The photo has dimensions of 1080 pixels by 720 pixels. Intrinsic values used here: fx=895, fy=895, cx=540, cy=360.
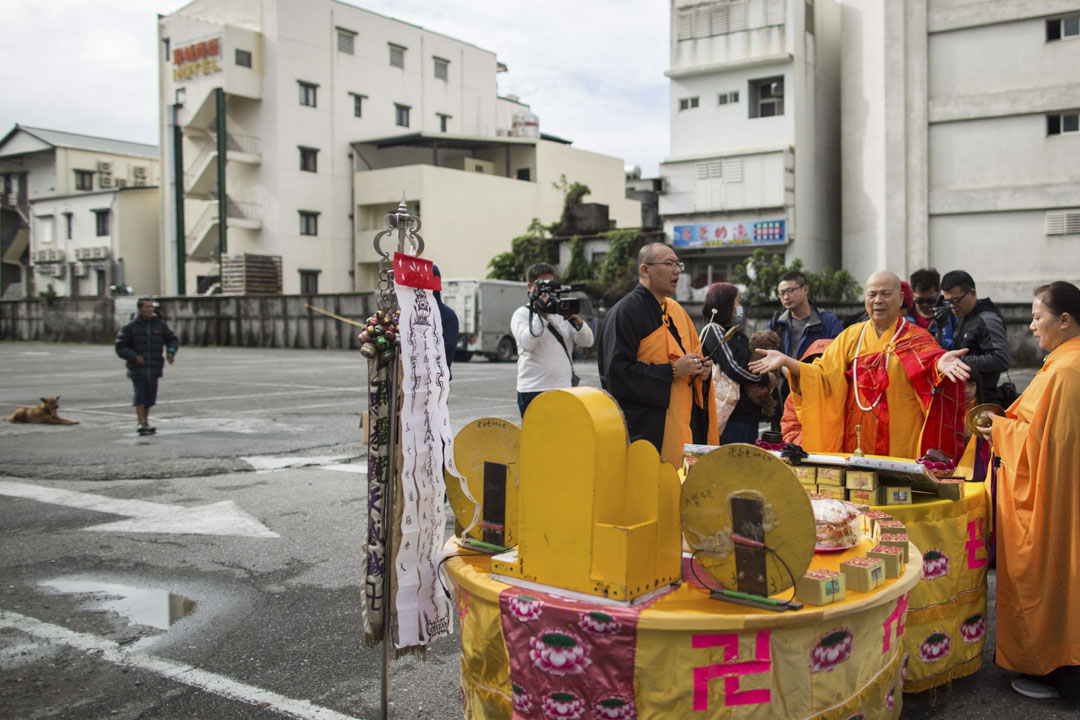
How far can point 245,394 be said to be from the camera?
16938mm

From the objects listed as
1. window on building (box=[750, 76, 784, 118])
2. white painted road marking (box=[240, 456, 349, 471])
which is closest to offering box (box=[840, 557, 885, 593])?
white painted road marking (box=[240, 456, 349, 471])

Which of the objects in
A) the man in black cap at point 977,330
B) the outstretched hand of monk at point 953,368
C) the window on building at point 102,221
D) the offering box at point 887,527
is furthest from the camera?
the window on building at point 102,221

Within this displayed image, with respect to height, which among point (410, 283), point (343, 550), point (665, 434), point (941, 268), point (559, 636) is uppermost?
point (941, 268)

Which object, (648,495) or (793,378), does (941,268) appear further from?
(648,495)

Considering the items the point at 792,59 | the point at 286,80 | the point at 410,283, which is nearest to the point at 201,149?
the point at 286,80

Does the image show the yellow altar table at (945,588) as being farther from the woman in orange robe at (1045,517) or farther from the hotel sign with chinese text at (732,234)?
the hotel sign with chinese text at (732,234)

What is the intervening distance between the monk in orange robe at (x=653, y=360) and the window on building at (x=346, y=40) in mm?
41723

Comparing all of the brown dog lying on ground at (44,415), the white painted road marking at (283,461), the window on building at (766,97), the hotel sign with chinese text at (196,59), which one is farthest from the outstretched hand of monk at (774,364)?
the hotel sign with chinese text at (196,59)

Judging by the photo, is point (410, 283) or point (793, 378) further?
point (793, 378)

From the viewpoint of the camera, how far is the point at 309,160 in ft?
136

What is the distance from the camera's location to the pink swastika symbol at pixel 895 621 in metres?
2.71

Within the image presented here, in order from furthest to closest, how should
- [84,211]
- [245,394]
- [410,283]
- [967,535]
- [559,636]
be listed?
[84,211] → [245,394] → [967,535] → [410,283] → [559,636]

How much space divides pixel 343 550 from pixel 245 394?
1165 centimetres

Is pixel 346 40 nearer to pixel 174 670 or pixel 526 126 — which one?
pixel 526 126
